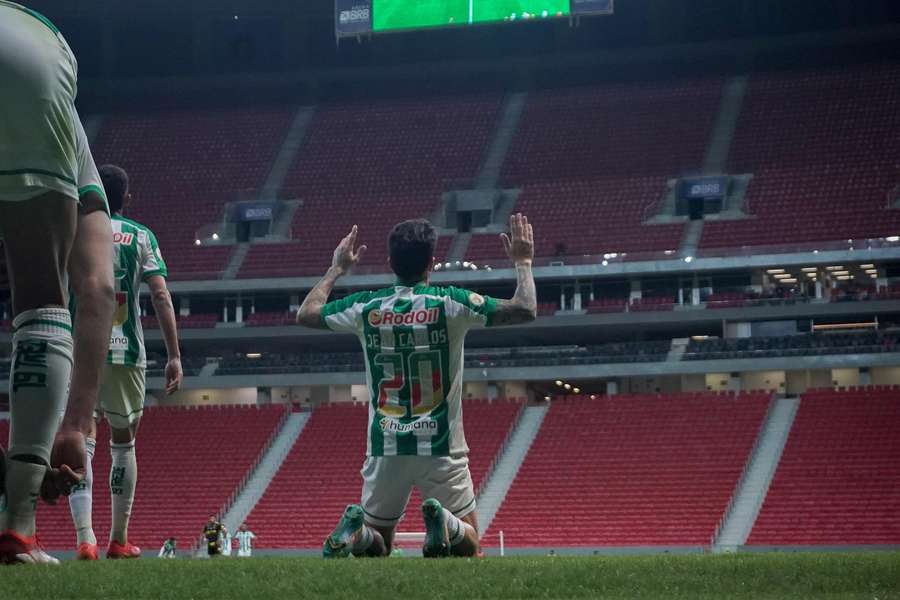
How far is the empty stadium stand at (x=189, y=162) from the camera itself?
44.7m

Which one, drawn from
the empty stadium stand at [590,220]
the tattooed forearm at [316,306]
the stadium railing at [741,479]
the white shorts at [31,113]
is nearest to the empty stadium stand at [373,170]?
the empty stadium stand at [590,220]

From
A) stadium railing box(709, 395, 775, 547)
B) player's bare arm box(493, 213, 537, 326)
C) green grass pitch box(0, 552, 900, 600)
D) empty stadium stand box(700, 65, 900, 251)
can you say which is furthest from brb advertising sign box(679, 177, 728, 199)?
green grass pitch box(0, 552, 900, 600)

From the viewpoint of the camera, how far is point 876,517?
2744cm

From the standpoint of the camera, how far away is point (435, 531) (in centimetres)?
620

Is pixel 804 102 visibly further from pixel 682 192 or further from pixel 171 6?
pixel 171 6

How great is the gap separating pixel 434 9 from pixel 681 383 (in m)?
14.9

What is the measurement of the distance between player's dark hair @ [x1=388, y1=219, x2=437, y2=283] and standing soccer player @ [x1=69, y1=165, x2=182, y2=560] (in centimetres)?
167

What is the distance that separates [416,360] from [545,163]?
39.1 m

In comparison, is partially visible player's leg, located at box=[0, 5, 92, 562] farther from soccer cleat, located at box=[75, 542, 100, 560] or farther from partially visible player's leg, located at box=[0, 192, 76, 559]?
soccer cleat, located at box=[75, 542, 100, 560]

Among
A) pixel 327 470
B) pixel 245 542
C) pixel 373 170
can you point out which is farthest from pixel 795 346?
pixel 245 542

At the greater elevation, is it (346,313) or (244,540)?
(346,313)

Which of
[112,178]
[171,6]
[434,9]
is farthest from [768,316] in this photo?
[112,178]

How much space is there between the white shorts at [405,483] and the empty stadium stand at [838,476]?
855 inches

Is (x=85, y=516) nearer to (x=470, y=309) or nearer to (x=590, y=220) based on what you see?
(x=470, y=309)
